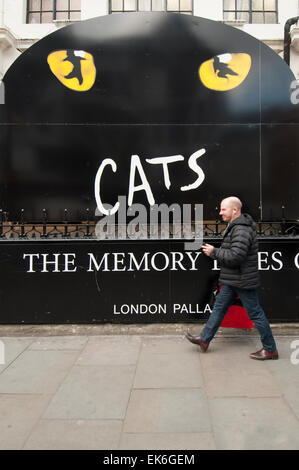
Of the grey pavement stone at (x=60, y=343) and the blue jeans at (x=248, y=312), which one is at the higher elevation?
the blue jeans at (x=248, y=312)

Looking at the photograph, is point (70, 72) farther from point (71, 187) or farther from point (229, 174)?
point (229, 174)

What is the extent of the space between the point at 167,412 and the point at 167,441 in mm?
415

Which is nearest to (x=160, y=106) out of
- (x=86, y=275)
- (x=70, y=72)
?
(x=70, y=72)

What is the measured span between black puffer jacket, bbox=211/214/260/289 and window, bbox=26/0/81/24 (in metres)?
6.29

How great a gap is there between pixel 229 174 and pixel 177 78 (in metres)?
1.80

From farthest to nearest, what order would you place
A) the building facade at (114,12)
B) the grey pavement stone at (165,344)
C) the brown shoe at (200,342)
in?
the building facade at (114,12)
the grey pavement stone at (165,344)
the brown shoe at (200,342)

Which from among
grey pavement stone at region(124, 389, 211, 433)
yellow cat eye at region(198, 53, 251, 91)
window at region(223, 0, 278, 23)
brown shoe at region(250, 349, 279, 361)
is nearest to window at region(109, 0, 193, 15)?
window at region(223, 0, 278, 23)

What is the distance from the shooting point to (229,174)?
590 cm

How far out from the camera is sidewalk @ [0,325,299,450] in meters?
2.78

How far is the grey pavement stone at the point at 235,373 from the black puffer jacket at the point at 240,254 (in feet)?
3.01

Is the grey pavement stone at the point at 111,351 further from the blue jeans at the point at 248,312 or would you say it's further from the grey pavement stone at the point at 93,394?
the blue jeans at the point at 248,312

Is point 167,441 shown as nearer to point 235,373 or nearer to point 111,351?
point 235,373

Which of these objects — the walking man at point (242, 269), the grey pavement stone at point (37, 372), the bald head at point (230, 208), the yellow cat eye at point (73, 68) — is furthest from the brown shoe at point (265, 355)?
the yellow cat eye at point (73, 68)

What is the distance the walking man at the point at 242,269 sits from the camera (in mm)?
4074
